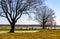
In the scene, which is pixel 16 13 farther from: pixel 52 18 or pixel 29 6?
pixel 52 18

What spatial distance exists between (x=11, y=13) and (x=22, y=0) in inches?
159

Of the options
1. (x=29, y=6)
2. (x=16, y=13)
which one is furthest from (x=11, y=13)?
(x=29, y=6)

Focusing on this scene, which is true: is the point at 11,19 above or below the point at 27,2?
below

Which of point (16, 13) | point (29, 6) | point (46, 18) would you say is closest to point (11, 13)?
point (16, 13)

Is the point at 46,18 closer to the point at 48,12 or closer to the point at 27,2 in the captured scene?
the point at 48,12

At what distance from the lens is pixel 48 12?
316 ft

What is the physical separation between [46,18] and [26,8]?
48728mm

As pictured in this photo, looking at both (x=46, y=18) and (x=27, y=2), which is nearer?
(x=27, y=2)

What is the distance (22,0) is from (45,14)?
49342mm

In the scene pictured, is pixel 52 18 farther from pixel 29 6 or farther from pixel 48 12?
pixel 29 6

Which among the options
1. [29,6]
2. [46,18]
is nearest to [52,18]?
[46,18]

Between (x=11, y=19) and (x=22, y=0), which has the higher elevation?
(x=22, y=0)

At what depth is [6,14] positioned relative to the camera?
155 feet

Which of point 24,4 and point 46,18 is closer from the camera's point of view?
point 24,4
